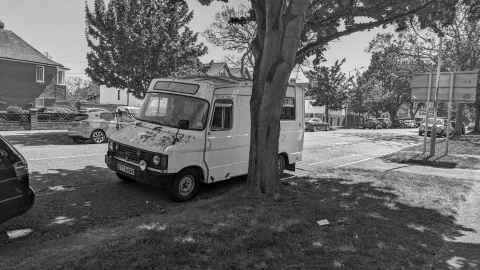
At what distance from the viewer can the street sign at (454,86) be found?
13484mm

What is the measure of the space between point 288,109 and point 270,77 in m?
3.33

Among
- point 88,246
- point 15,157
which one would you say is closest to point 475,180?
point 88,246

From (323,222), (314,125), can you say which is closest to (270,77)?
(323,222)

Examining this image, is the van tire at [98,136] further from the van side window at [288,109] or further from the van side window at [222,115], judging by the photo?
the van side window at [222,115]

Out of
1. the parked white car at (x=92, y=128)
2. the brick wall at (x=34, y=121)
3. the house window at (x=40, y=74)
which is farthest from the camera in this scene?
the house window at (x=40, y=74)

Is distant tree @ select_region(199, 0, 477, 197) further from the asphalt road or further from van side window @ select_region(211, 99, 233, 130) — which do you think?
the asphalt road

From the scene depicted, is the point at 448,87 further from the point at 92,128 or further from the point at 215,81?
the point at 92,128

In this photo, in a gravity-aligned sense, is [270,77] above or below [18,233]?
above

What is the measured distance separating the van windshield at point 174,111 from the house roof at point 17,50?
109 ft

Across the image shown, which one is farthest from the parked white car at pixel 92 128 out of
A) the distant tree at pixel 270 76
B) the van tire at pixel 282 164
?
the distant tree at pixel 270 76

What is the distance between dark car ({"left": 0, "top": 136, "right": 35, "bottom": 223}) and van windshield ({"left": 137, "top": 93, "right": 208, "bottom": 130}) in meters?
3.07

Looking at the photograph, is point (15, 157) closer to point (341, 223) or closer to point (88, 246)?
point (88, 246)

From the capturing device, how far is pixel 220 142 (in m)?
7.45

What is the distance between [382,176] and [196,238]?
6.70 metres
